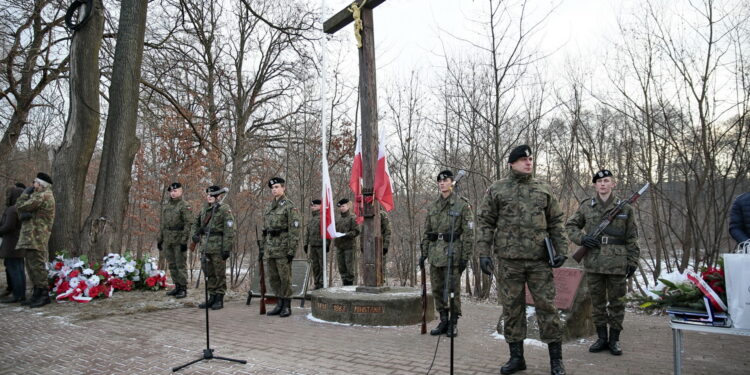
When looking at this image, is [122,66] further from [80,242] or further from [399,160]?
[399,160]

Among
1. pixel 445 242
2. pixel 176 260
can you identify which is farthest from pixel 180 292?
pixel 445 242

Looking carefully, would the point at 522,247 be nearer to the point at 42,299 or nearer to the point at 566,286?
the point at 566,286

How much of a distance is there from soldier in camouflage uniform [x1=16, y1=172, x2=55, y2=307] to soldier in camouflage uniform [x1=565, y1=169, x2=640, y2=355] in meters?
8.24

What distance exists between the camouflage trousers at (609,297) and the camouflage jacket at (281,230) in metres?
4.29

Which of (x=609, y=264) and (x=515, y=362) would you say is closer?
(x=515, y=362)

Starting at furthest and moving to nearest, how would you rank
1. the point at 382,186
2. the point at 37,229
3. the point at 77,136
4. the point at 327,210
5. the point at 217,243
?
the point at 77,136 < the point at 327,210 < the point at 217,243 < the point at 37,229 < the point at 382,186

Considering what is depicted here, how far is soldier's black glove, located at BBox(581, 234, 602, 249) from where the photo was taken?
5.48 m

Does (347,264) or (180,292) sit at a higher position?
(347,264)

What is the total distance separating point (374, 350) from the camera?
18.1 ft

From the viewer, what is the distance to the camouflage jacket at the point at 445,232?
631 centimetres

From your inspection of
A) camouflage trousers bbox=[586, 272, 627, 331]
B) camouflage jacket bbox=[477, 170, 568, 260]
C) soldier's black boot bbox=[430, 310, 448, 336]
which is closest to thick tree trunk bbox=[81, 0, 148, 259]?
soldier's black boot bbox=[430, 310, 448, 336]

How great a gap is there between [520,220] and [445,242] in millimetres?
1825

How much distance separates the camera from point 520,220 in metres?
4.71

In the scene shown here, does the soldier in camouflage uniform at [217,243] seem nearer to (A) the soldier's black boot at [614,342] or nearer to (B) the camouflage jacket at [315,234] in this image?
(B) the camouflage jacket at [315,234]
